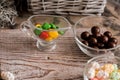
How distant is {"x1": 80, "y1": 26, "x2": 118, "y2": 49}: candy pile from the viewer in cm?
118

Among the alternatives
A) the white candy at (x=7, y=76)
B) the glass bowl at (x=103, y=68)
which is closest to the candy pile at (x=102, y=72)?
the glass bowl at (x=103, y=68)

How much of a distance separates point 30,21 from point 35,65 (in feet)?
0.55

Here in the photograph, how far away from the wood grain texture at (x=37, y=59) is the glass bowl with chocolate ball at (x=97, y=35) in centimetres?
3

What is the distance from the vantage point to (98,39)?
1.20 meters

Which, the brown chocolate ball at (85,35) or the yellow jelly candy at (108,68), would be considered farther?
the brown chocolate ball at (85,35)

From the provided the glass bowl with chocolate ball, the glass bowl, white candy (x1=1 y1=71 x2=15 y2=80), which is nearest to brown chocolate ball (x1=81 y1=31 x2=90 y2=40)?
the glass bowl with chocolate ball

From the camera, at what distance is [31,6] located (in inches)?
54.3

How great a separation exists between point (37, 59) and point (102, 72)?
0.22m

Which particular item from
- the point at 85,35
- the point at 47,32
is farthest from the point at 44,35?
the point at 85,35

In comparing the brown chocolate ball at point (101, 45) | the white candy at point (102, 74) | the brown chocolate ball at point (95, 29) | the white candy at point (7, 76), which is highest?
the brown chocolate ball at point (95, 29)

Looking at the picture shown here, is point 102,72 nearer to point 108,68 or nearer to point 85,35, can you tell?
point 108,68

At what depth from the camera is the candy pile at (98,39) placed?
1177 millimetres

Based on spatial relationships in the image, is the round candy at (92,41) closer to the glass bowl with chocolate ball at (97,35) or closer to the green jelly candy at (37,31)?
the glass bowl with chocolate ball at (97,35)

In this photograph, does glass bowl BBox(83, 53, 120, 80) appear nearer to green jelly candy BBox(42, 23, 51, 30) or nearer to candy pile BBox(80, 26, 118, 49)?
candy pile BBox(80, 26, 118, 49)
